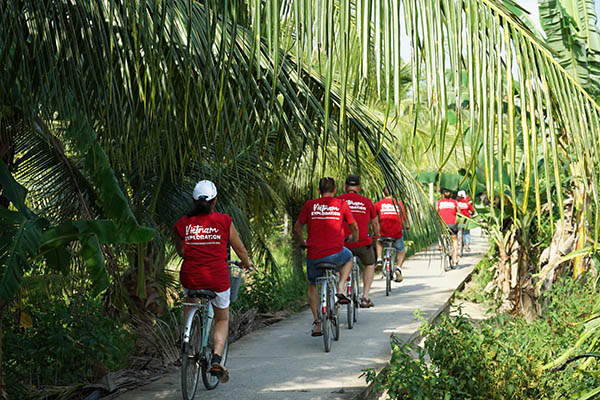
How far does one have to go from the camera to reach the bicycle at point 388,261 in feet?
44.9

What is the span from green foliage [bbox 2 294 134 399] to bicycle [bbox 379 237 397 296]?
722cm

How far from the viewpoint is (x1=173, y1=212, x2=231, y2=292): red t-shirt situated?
6.23 meters

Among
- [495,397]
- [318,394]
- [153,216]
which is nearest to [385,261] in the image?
[153,216]

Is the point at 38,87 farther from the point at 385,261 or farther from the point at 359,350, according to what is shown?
the point at 385,261

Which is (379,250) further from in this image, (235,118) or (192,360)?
(235,118)

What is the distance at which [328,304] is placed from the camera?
28.3 ft

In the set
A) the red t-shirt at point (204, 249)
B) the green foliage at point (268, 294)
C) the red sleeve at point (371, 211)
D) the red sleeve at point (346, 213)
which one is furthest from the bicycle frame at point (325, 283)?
the red t-shirt at point (204, 249)

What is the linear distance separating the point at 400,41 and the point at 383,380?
12.9ft

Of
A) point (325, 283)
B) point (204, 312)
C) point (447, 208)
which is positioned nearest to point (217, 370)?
point (204, 312)

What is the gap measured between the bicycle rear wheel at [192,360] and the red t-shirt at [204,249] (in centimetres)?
29

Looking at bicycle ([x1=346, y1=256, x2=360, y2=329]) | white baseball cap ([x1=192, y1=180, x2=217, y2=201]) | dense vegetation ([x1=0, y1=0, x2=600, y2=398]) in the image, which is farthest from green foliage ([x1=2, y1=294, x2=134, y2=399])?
bicycle ([x1=346, y1=256, x2=360, y2=329])

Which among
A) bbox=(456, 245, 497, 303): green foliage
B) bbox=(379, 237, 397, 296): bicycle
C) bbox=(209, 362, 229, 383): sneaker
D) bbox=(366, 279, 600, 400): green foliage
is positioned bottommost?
bbox=(456, 245, 497, 303): green foliage

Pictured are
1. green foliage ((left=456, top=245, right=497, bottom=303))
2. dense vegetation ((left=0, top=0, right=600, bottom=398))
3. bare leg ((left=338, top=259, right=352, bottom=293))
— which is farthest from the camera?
green foliage ((left=456, top=245, right=497, bottom=303))

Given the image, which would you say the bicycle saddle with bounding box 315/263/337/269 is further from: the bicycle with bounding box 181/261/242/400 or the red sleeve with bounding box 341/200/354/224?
the bicycle with bounding box 181/261/242/400
